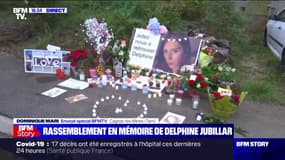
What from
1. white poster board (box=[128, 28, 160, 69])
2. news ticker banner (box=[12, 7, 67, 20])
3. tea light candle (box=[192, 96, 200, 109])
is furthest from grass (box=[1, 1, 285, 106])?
tea light candle (box=[192, 96, 200, 109])

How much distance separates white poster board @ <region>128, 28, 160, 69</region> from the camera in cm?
672

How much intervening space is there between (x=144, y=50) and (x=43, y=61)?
1.64 m

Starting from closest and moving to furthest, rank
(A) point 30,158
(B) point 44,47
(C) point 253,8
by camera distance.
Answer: (A) point 30,158, (B) point 44,47, (C) point 253,8

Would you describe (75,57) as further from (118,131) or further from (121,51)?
(118,131)

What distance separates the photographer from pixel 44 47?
7.60 m

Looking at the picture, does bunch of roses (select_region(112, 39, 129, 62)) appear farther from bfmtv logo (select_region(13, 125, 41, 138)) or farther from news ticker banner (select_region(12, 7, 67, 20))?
bfmtv logo (select_region(13, 125, 41, 138))

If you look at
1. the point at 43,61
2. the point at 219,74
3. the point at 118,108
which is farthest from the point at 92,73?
the point at 219,74

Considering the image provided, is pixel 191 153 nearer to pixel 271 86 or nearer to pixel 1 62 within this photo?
pixel 271 86

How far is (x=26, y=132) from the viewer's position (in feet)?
13.4

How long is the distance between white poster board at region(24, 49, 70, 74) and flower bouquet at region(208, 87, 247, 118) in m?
2.45

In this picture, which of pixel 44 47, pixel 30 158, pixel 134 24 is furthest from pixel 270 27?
pixel 30 158

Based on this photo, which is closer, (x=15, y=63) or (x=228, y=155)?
(x=228, y=155)

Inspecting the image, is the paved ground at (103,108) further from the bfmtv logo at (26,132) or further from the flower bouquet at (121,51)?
the bfmtv logo at (26,132)

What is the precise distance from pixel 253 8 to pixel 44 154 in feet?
21.4
